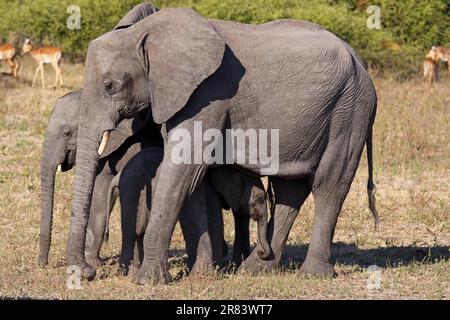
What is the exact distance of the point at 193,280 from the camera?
8422 mm

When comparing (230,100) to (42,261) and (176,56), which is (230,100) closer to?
(176,56)

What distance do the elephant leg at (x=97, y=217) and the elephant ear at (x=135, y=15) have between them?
1.33m

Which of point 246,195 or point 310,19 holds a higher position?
point 246,195

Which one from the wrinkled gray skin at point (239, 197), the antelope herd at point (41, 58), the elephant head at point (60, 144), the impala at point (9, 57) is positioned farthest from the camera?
the impala at point (9, 57)

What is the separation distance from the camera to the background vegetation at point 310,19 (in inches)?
876

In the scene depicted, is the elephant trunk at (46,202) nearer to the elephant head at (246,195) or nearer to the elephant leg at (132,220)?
the elephant leg at (132,220)

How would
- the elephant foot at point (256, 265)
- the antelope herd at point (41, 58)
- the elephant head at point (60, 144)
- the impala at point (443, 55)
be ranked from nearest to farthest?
the elephant foot at point (256, 265)
the elephant head at point (60, 144)
the antelope herd at point (41, 58)
the impala at point (443, 55)

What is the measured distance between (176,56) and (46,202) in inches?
71.5

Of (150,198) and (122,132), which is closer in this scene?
(150,198)

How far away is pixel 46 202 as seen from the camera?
30.1 ft

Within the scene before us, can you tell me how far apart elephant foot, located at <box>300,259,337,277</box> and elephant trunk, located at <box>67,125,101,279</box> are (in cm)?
178

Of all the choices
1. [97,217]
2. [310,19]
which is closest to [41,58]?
[310,19]

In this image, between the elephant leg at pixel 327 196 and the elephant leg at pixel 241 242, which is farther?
the elephant leg at pixel 241 242

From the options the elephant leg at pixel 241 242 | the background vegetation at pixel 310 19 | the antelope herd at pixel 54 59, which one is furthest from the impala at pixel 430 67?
the elephant leg at pixel 241 242
